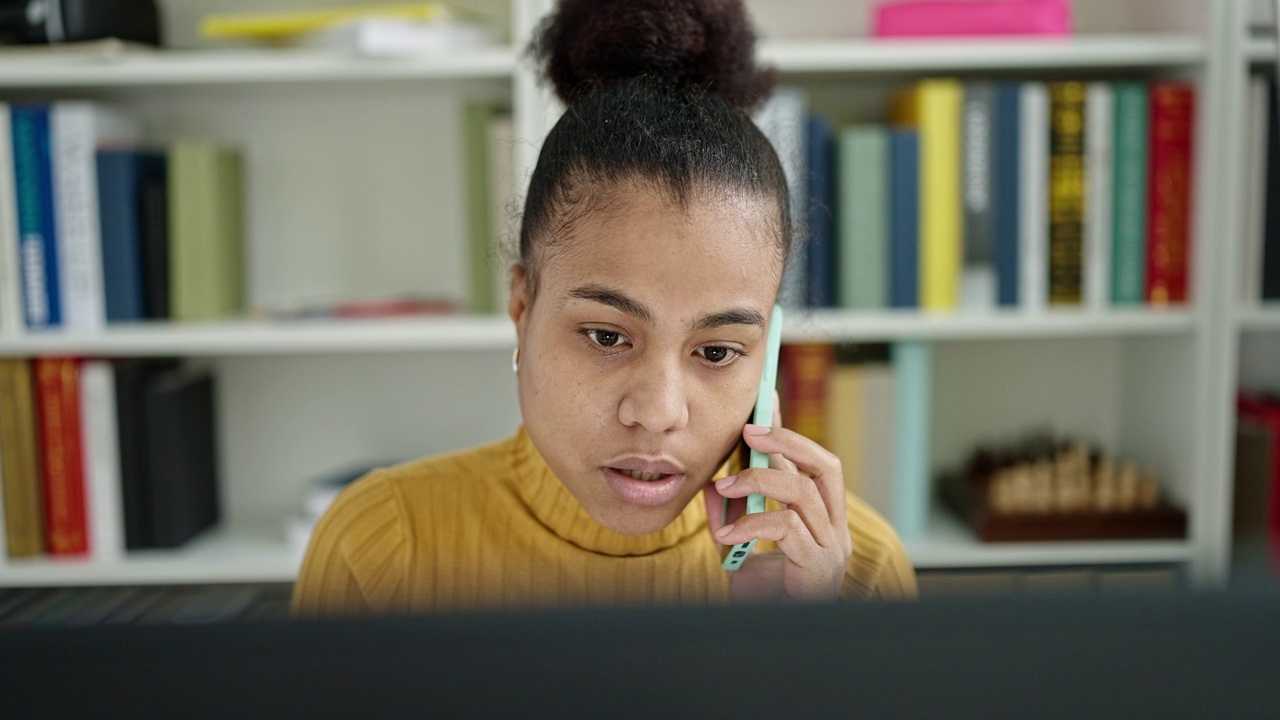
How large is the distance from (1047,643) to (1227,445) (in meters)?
1.66

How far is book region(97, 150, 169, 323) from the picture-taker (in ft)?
5.24

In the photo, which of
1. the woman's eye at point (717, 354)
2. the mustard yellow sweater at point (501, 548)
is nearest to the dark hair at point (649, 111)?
the woman's eye at point (717, 354)

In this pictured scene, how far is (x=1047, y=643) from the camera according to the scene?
23cm

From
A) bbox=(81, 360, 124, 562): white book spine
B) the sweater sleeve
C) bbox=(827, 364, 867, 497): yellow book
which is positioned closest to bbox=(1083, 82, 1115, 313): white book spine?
bbox=(827, 364, 867, 497): yellow book

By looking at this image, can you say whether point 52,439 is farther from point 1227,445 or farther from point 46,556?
point 1227,445

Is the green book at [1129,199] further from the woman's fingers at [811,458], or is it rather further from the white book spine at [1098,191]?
the woman's fingers at [811,458]

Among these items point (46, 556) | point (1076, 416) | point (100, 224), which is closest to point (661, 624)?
point (100, 224)

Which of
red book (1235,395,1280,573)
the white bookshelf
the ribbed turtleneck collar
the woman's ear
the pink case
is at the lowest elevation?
the white bookshelf

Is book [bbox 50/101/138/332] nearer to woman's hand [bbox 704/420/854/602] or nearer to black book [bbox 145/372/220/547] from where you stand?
black book [bbox 145/372/220/547]

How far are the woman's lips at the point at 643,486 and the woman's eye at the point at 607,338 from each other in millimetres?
88

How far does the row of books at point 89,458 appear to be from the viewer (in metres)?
1.64

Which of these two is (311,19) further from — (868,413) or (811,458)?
(811,458)

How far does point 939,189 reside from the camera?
1.62m

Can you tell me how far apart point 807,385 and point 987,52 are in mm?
572
